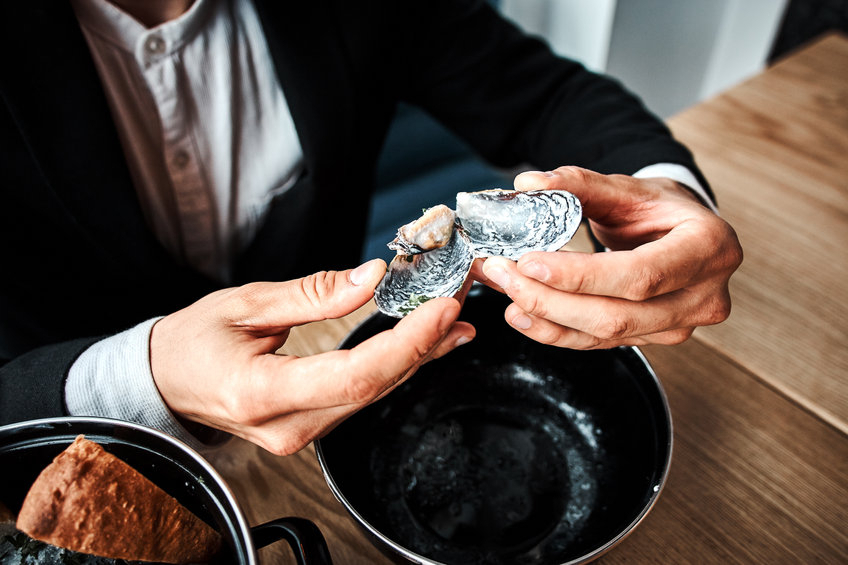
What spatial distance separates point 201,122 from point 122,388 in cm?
40

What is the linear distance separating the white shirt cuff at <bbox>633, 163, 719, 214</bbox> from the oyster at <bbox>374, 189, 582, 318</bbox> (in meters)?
0.19

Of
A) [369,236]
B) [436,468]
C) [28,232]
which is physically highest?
[28,232]

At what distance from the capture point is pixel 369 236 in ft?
4.39

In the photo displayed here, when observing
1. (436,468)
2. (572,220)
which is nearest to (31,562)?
(436,468)

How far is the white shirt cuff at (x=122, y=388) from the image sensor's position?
0.43 metres

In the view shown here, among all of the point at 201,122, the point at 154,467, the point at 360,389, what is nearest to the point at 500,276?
the point at 360,389

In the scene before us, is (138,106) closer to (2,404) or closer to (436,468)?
(2,404)

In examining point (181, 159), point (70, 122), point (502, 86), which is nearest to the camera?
point (70, 122)

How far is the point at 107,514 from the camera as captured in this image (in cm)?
31

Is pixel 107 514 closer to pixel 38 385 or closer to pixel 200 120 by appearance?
pixel 38 385

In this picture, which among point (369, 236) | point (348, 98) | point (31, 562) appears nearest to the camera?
point (31, 562)

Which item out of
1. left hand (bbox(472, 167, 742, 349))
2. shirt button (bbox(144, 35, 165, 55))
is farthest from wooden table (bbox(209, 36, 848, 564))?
shirt button (bbox(144, 35, 165, 55))

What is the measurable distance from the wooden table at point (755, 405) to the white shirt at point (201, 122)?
181mm

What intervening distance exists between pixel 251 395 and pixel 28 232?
16.0 inches
